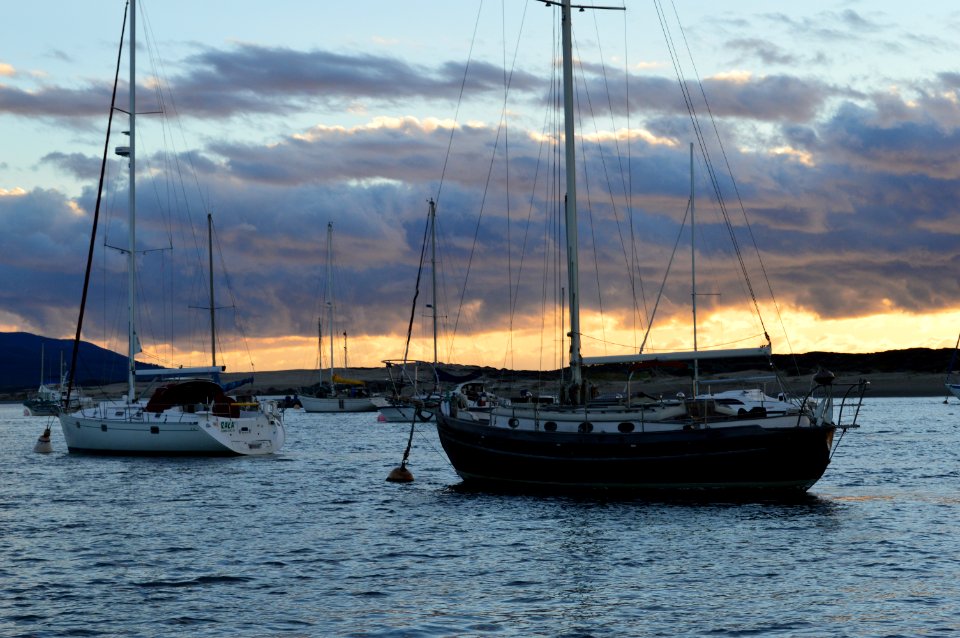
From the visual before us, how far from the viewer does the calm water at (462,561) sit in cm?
1888

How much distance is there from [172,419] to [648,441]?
26853mm

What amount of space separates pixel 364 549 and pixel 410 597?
6.30 m

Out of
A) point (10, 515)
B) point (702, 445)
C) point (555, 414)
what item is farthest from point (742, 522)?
point (10, 515)

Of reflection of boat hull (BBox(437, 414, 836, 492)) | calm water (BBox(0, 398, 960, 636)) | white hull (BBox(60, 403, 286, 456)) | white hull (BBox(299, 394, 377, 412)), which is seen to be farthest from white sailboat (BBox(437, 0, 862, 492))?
white hull (BBox(299, 394, 377, 412))

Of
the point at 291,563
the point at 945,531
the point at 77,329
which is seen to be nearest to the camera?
the point at 291,563

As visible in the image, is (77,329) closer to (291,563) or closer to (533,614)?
(291,563)

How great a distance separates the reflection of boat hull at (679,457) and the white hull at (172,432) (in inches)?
808

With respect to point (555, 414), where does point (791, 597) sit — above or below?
below

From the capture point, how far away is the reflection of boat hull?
112 feet

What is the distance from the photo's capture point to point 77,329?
57.4m

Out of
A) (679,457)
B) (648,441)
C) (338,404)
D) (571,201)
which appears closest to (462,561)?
(648,441)

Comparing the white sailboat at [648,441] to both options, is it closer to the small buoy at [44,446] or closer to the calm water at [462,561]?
the calm water at [462,561]

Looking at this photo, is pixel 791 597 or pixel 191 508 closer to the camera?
pixel 791 597

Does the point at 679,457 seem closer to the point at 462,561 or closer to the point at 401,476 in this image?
the point at 462,561
